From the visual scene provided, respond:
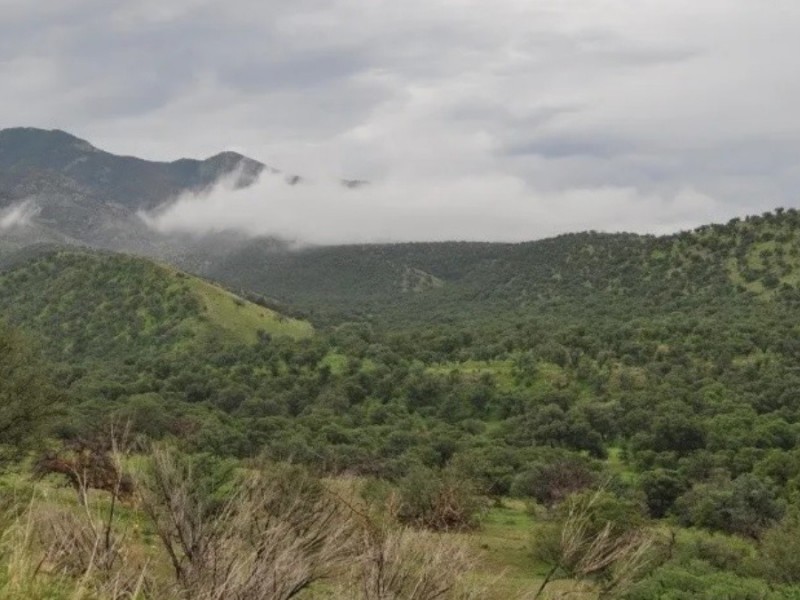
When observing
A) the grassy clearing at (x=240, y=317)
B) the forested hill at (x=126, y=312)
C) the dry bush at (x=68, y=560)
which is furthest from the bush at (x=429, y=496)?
the grassy clearing at (x=240, y=317)

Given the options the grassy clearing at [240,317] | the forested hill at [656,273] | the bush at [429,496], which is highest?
the forested hill at [656,273]

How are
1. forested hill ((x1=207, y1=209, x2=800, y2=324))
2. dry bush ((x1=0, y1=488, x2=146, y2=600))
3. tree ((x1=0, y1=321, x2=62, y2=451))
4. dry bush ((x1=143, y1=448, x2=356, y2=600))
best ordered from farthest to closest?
1. forested hill ((x1=207, y1=209, x2=800, y2=324))
2. tree ((x1=0, y1=321, x2=62, y2=451))
3. dry bush ((x1=143, y1=448, x2=356, y2=600))
4. dry bush ((x1=0, y1=488, x2=146, y2=600))

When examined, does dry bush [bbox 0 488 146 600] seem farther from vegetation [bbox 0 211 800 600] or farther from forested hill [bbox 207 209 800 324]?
forested hill [bbox 207 209 800 324]

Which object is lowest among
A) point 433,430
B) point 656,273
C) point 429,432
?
point 433,430

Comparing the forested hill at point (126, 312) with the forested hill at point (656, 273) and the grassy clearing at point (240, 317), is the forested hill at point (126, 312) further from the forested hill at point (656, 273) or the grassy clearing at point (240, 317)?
the forested hill at point (656, 273)

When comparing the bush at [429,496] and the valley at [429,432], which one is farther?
the bush at [429,496]

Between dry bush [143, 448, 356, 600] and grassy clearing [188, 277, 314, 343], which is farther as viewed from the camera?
grassy clearing [188, 277, 314, 343]

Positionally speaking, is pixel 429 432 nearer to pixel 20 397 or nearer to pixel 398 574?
pixel 20 397

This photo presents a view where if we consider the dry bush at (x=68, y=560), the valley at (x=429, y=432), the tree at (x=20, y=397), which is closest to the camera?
the dry bush at (x=68, y=560)

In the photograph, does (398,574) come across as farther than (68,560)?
No

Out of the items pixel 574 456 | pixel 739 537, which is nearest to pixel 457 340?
pixel 574 456

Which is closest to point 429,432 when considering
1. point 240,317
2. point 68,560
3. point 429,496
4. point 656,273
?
point 429,496

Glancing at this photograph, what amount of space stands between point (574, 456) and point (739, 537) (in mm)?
20730

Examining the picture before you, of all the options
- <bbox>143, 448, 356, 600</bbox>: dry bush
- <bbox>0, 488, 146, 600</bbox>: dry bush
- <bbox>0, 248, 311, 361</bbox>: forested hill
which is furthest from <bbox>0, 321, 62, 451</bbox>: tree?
<bbox>0, 248, 311, 361</bbox>: forested hill
